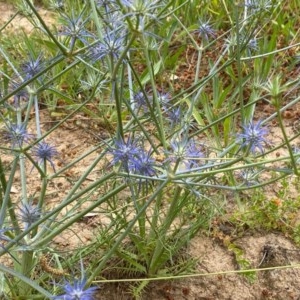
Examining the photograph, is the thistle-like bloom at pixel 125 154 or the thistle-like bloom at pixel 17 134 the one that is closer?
the thistle-like bloom at pixel 125 154

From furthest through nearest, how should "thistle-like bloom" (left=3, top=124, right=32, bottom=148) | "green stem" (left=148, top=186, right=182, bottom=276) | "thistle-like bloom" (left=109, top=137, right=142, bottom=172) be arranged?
"green stem" (left=148, top=186, right=182, bottom=276)
"thistle-like bloom" (left=3, top=124, right=32, bottom=148)
"thistle-like bloom" (left=109, top=137, right=142, bottom=172)

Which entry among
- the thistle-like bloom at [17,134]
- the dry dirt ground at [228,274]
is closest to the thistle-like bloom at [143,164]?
the thistle-like bloom at [17,134]

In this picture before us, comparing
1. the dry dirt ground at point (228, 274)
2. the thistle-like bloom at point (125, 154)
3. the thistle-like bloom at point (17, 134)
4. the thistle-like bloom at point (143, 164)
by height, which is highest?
the thistle-like bloom at point (17, 134)

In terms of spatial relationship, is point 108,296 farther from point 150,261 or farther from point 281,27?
point 281,27

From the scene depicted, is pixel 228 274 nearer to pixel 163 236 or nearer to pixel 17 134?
pixel 163 236

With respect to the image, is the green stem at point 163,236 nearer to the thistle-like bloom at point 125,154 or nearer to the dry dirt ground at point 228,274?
the dry dirt ground at point 228,274

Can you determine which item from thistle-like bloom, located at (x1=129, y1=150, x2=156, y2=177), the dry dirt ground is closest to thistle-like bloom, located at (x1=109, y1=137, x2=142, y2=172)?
thistle-like bloom, located at (x1=129, y1=150, x2=156, y2=177)

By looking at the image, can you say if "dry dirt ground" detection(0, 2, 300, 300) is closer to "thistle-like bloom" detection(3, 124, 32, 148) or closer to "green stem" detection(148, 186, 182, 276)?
"green stem" detection(148, 186, 182, 276)

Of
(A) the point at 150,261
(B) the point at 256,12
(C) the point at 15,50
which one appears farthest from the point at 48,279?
(C) the point at 15,50
